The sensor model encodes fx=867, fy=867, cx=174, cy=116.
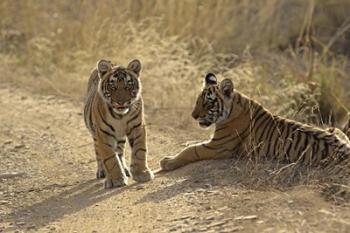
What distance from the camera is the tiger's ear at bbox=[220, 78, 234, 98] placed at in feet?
24.4

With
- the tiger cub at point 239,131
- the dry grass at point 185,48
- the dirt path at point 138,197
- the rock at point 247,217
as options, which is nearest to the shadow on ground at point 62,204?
the dirt path at point 138,197

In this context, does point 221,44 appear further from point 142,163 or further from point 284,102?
point 142,163

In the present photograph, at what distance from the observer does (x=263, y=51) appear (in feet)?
43.3

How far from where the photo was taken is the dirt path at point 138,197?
18.3ft

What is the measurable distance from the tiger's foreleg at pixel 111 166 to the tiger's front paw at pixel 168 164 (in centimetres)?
54

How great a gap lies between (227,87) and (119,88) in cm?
101

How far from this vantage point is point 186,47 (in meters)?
12.3

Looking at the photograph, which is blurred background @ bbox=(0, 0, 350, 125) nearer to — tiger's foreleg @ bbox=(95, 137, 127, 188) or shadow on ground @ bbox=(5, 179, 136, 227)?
tiger's foreleg @ bbox=(95, 137, 127, 188)

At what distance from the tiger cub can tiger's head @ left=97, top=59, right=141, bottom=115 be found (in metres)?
0.72

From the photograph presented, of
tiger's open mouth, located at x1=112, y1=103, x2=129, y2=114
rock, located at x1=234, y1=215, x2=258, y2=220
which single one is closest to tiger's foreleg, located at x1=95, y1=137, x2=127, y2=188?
tiger's open mouth, located at x1=112, y1=103, x2=129, y2=114

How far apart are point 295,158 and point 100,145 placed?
1.60m

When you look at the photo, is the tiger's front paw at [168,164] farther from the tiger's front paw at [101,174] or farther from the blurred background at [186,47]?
the blurred background at [186,47]

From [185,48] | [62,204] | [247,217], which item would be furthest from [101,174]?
[185,48]

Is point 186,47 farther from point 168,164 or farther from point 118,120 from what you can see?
point 118,120
